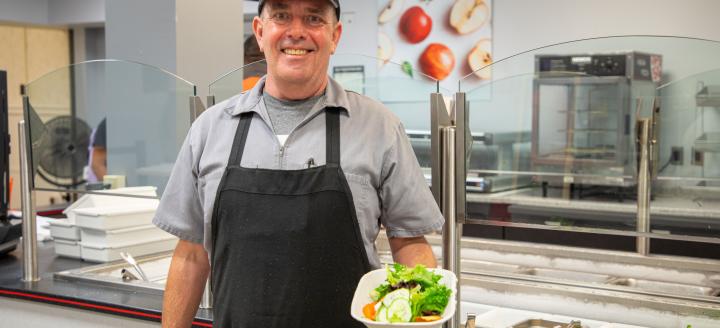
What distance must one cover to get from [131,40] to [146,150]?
95 cm

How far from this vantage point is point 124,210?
3.30 meters

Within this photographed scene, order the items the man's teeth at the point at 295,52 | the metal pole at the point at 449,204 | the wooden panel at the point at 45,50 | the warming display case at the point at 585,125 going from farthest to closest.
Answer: the wooden panel at the point at 45,50
the warming display case at the point at 585,125
the metal pole at the point at 449,204
the man's teeth at the point at 295,52

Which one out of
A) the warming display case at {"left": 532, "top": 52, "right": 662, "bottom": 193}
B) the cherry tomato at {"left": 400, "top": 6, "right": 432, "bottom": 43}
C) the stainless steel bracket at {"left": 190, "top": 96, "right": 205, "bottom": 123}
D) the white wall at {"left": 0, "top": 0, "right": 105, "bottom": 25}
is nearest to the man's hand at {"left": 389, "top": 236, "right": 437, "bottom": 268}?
the stainless steel bracket at {"left": 190, "top": 96, "right": 205, "bottom": 123}

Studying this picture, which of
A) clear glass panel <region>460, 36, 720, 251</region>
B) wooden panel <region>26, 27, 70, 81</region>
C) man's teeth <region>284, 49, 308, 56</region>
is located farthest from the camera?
wooden panel <region>26, 27, 70, 81</region>

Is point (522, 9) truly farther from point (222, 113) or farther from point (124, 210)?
point (222, 113)

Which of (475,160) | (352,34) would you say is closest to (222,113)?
(475,160)

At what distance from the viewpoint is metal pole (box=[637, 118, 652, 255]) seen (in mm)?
2984

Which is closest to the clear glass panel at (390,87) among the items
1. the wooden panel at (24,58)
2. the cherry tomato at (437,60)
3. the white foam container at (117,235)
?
the white foam container at (117,235)

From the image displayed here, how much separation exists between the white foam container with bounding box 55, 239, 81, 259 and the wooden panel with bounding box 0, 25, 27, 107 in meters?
5.66

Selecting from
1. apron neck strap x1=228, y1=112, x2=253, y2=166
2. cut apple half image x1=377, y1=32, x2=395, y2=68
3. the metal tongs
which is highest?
cut apple half image x1=377, y1=32, x2=395, y2=68

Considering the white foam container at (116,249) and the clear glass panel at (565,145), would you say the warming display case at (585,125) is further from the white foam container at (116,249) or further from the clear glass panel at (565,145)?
the white foam container at (116,249)

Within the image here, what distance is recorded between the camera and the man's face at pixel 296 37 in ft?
5.48

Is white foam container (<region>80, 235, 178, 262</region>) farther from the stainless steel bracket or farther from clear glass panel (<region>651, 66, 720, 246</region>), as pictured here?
clear glass panel (<region>651, 66, 720, 246</region>)

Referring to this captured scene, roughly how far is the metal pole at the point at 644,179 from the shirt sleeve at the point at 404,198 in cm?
128
